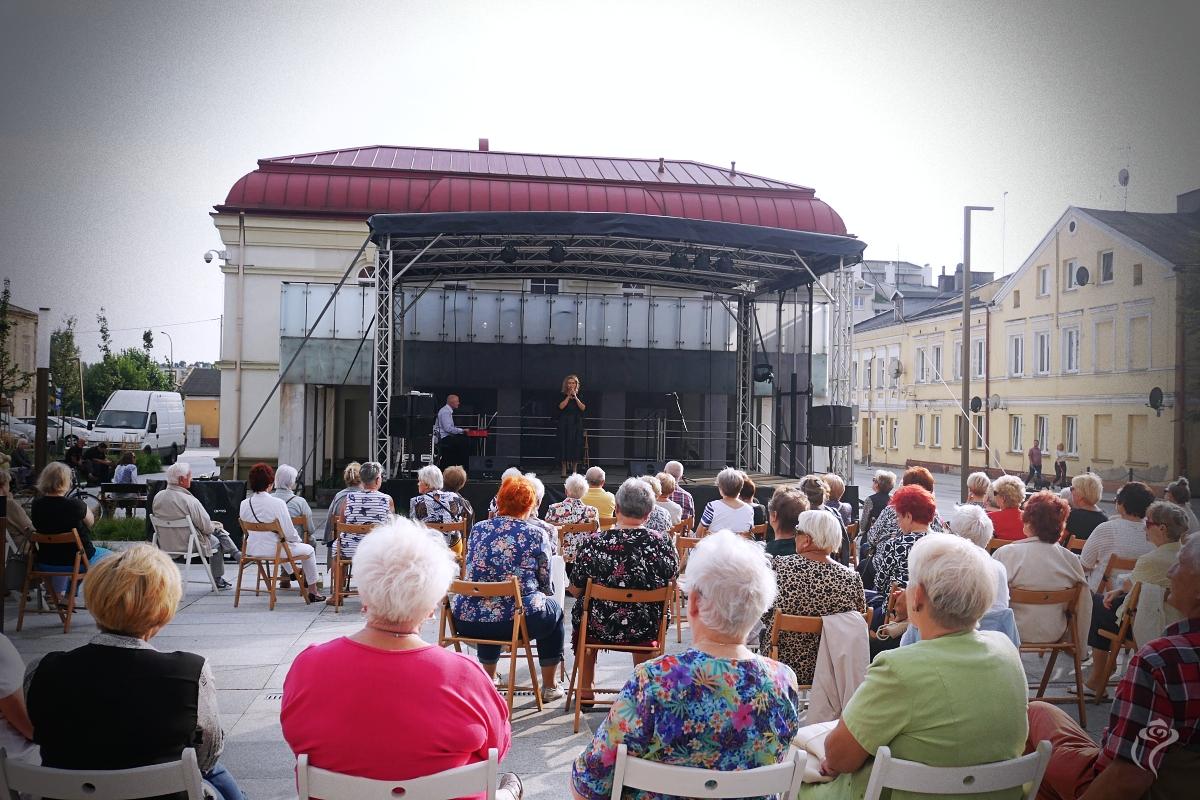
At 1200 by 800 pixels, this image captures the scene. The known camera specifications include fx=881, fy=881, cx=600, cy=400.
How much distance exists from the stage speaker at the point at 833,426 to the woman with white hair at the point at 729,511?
5791 mm

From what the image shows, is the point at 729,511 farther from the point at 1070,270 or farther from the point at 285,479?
the point at 285,479

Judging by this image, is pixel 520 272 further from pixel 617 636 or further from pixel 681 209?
pixel 617 636

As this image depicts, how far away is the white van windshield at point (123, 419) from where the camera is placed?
79.2 ft

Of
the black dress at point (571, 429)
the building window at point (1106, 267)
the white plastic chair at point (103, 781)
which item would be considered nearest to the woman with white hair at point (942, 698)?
the white plastic chair at point (103, 781)

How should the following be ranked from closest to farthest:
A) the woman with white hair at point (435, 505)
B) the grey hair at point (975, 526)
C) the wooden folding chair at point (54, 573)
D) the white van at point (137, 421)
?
the grey hair at point (975, 526)
the wooden folding chair at point (54, 573)
the woman with white hair at point (435, 505)
the white van at point (137, 421)

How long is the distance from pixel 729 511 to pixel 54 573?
5079 millimetres

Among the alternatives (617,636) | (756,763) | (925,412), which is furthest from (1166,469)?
(925,412)

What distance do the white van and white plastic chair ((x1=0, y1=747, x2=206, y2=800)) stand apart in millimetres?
23437

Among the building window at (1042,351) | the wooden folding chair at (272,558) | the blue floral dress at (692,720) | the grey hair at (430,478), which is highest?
the building window at (1042,351)

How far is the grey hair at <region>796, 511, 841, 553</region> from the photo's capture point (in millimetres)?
3965

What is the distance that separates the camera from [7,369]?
5336mm

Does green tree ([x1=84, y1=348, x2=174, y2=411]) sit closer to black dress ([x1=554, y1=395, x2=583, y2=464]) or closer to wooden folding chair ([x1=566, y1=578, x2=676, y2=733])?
black dress ([x1=554, y1=395, x2=583, y2=464])

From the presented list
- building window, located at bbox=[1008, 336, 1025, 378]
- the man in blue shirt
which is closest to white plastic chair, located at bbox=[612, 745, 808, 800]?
building window, located at bbox=[1008, 336, 1025, 378]

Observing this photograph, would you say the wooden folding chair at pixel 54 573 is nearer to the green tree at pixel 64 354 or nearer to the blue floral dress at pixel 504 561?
the green tree at pixel 64 354
